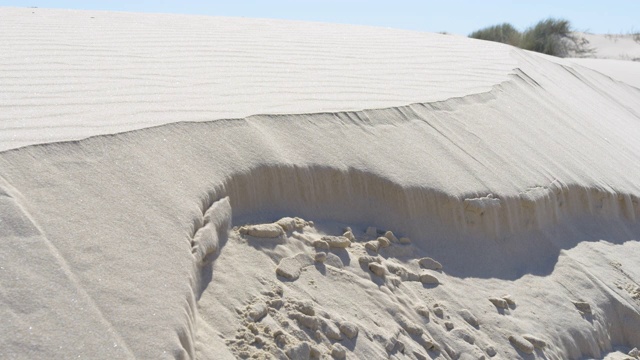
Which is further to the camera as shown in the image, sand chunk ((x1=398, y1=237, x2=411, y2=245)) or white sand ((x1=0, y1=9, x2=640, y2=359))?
sand chunk ((x1=398, y1=237, x2=411, y2=245))

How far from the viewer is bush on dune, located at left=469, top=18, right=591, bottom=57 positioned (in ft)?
66.9

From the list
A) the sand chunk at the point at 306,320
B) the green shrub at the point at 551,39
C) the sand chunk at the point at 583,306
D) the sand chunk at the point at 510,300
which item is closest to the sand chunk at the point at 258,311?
the sand chunk at the point at 306,320

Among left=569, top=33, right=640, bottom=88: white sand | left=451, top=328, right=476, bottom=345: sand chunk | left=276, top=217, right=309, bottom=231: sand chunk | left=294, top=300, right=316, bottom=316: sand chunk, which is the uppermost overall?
left=276, top=217, right=309, bottom=231: sand chunk

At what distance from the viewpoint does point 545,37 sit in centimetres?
2069

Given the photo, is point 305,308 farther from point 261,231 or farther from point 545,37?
point 545,37

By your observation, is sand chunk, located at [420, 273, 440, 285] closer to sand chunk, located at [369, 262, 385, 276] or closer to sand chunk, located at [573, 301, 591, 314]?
sand chunk, located at [369, 262, 385, 276]

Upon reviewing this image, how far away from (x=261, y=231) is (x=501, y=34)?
17.9 m

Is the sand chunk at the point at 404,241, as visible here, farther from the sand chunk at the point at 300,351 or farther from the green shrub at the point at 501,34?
the green shrub at the point at 501,34

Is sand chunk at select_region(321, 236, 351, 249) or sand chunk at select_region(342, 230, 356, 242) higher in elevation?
sand chunk at select_region(321, 236, 351, 249)

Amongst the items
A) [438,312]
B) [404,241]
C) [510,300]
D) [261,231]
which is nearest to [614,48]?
[510,300]

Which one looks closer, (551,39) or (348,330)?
(348,330)

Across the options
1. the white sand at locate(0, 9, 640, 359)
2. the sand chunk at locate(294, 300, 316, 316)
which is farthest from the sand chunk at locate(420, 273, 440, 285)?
the sand chunk at locate(294, 300, 316, 316)

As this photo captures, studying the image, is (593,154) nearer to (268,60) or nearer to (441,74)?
(441,74)

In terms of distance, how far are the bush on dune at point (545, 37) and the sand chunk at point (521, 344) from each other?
1638 cm
